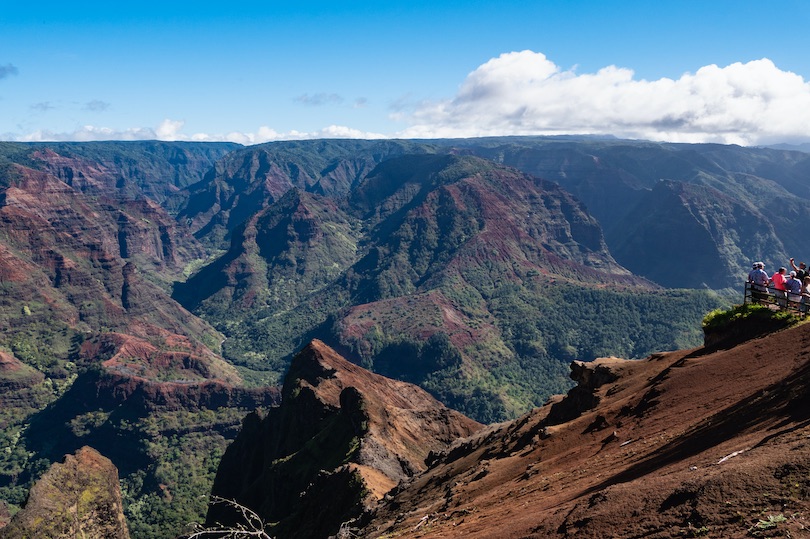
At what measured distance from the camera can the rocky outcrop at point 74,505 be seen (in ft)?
232

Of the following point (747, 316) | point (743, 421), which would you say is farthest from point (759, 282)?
point (743, 421)

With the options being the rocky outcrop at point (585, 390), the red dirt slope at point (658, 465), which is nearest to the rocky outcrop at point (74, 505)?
the red dirt slope at point (658, 465)

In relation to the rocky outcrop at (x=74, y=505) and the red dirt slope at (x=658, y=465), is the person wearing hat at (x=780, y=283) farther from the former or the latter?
the rocky outcrop at (x=74, y=505)

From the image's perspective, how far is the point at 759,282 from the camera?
3769 cm

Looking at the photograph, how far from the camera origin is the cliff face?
61.8 m

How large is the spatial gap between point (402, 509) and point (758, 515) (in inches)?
1274

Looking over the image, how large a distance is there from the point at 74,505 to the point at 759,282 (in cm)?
8215

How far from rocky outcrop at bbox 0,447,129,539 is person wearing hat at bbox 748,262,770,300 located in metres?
77.1

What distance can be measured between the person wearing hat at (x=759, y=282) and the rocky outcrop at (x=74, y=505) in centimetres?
7709

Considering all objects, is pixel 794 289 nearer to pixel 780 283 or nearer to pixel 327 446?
pixel 780 283

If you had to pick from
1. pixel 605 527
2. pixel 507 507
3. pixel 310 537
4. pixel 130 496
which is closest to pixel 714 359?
pixel 507 507

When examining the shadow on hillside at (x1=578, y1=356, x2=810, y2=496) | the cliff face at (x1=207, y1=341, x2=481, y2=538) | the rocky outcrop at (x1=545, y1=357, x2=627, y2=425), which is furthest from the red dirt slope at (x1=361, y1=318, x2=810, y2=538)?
the cliff face at (x1=207, y1=341, x2=481, y2=538)

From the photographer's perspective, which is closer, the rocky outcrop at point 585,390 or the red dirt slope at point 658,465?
the red dirt slope at point 658,465

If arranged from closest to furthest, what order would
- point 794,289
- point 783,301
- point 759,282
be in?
point 794,289 → point 783,301 → point 759,282
